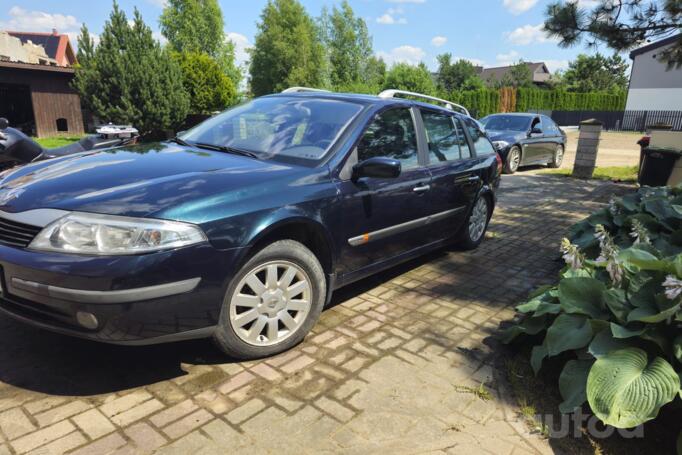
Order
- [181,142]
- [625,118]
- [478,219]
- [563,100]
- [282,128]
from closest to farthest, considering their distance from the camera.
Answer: [282,128] < [181,142] < [478,219] < [625,118] < [563,100]

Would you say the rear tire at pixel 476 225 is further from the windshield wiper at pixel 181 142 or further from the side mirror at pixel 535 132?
the side mirror at pixel 535 132

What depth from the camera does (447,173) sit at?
4.34 metres

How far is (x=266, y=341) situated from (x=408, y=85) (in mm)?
49321

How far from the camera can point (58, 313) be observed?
2.29 m

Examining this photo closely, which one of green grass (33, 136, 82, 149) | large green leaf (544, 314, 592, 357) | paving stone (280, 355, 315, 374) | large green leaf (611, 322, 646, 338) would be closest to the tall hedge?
green grass (33, 136, 82, 149)

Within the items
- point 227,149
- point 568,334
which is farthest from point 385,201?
point 568,334

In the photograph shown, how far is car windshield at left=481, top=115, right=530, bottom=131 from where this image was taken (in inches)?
508

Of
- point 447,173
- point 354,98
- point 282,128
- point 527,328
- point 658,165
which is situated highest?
point 354,98

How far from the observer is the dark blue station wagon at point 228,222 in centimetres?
224

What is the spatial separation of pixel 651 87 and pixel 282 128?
47.6 m

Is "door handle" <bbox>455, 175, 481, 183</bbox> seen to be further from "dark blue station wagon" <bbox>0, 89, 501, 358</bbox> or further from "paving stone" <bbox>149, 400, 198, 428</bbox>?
"paving stone" <bbox>149, 400, 198, 428</bbox>

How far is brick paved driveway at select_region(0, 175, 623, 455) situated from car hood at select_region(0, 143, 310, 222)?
97 cm

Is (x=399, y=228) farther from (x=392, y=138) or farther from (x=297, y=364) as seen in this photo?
(x=297, y=364)

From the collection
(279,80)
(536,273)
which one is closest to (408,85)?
(279,80)
